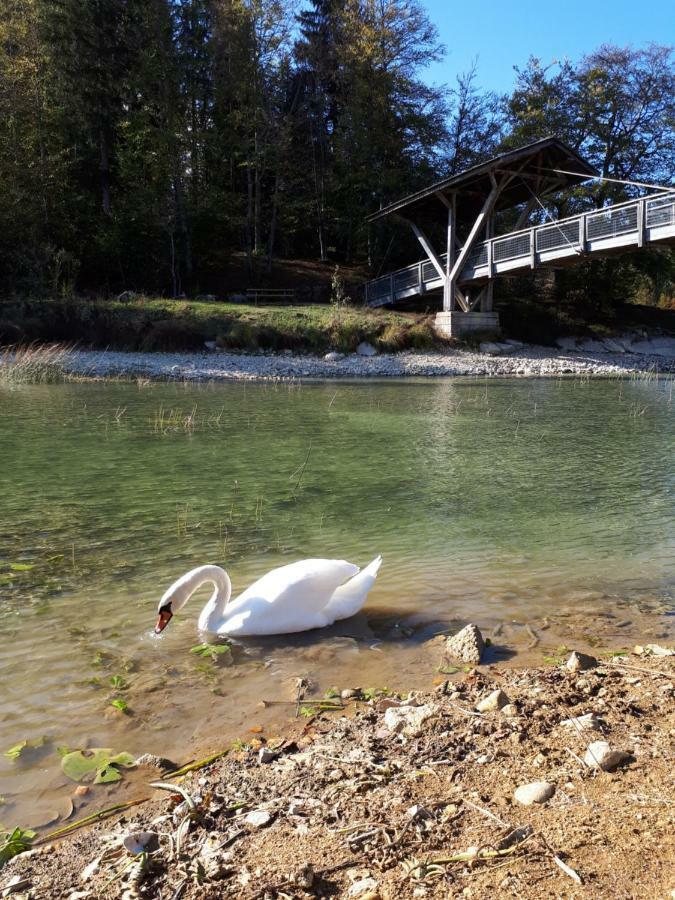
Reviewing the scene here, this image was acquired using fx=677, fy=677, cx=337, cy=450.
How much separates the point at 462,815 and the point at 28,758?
1.73m

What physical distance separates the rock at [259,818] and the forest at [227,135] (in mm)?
26214

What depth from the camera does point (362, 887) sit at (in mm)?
→ 1645

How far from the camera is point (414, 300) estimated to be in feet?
106

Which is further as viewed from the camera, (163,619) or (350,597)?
(350,597)

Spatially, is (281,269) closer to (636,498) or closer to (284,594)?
(636,498)

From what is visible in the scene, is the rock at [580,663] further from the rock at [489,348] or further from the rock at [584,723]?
the rock at [489,348]

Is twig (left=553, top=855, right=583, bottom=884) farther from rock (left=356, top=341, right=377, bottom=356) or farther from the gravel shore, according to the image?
rock (left=356, top=341, right=377, bottom=356)

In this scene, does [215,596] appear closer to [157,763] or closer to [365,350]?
[157,763]

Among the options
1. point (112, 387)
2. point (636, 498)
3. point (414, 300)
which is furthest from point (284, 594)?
point (414, 300)

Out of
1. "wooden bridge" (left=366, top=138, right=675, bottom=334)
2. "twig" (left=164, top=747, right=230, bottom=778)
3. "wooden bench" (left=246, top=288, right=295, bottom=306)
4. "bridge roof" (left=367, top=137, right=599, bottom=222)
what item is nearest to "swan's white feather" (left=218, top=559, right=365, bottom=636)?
"twig" (left=164, top=747, right=230, bottom=778)

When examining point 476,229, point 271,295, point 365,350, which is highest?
point 476,229

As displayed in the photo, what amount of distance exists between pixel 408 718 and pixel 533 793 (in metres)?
0.72

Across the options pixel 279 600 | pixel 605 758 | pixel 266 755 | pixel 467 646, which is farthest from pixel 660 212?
pixel 266 755

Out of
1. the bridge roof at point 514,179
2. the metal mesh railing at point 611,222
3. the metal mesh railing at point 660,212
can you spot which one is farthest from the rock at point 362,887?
the bridge roof at point 514,179
